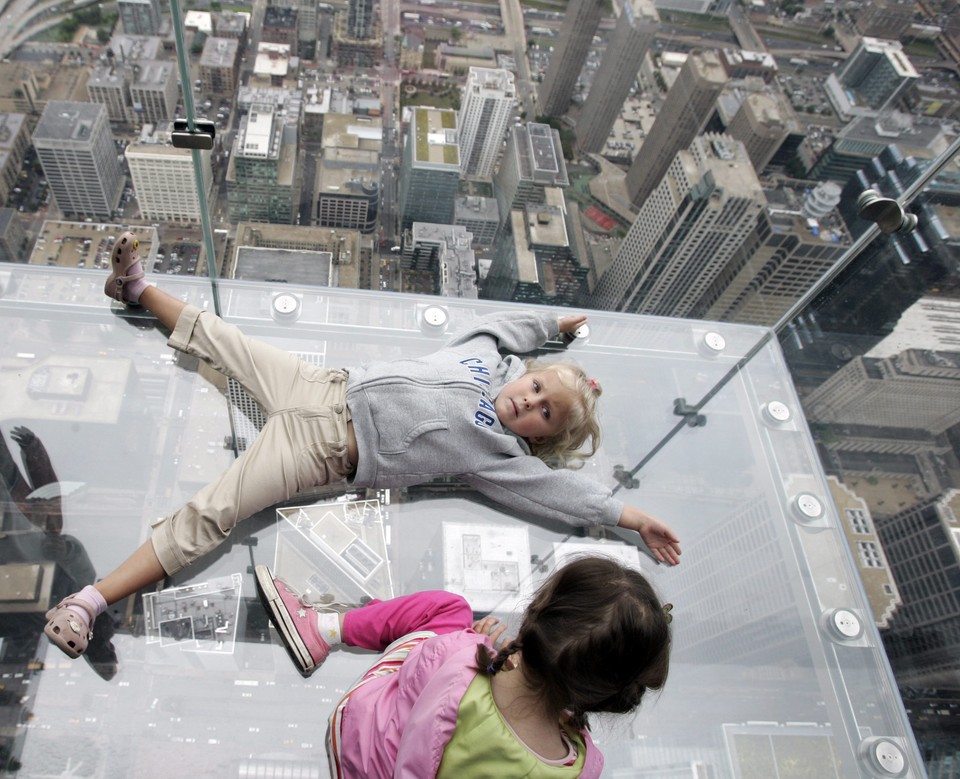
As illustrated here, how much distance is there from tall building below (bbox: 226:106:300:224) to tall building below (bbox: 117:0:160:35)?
188 centimetres

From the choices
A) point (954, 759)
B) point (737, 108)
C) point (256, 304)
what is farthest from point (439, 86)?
point (954, 759)

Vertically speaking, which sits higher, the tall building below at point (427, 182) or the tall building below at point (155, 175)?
the tall building below at point (155, 175)

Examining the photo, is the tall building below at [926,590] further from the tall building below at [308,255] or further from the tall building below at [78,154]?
the tall building below at [78,154]

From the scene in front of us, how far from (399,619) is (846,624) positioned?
109 cm

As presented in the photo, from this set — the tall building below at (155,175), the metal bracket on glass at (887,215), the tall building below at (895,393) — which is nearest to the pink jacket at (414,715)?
the tall building below at (895,393)

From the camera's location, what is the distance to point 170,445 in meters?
1.58

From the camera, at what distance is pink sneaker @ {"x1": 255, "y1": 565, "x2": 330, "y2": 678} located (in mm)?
1318

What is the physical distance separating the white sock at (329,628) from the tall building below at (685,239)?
806cm

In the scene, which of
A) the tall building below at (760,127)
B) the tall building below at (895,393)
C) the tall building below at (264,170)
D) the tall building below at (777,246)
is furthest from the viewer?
the tall building below at (760,127)

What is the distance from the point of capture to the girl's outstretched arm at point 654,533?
1544 millimetres

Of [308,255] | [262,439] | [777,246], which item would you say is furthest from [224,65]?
[262,439]

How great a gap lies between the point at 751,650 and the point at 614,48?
16.1 metres

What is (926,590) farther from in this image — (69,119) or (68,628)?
(69,119)

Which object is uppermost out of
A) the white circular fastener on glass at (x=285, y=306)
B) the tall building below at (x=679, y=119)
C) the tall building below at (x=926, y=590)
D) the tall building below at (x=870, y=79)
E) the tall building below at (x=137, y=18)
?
the tall building below at (x=926, y=590)
